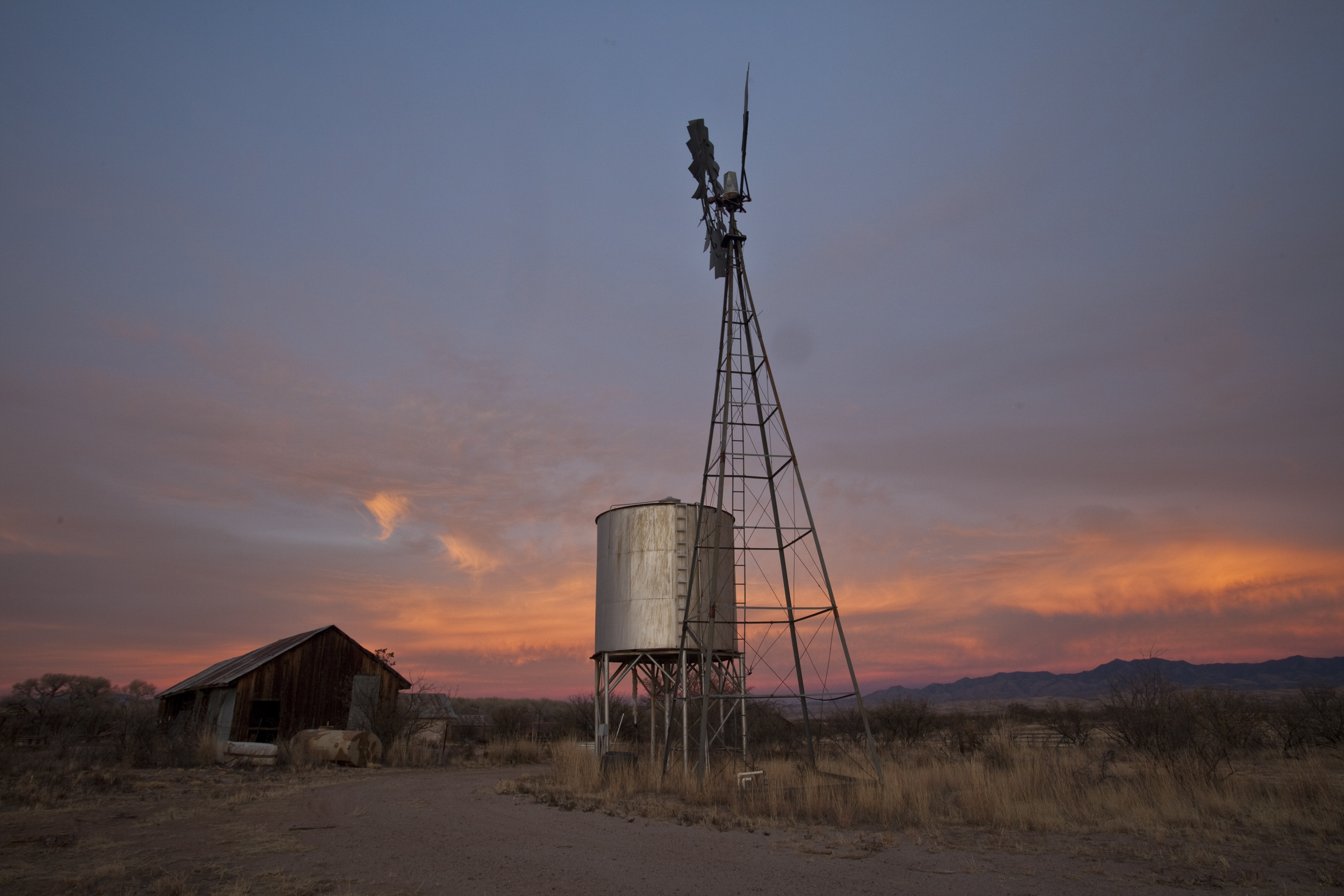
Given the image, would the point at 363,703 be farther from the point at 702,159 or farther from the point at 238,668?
the point at 702,159

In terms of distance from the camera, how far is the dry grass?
11.7 meters

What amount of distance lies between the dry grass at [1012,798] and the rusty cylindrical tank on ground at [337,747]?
34.7 ft

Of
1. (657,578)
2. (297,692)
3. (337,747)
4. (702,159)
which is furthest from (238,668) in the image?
(702,159)

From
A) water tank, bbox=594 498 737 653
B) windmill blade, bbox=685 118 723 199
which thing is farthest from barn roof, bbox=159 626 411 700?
windmill blade, bbox=685 118 723 199

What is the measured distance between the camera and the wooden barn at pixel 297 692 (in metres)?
29.0

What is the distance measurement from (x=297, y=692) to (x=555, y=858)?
80.8 ft

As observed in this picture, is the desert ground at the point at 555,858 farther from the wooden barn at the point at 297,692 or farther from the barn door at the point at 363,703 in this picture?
the barn door at the point at 363,703

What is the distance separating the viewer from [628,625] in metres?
20.7

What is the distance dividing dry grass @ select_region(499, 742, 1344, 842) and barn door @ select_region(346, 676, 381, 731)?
1615cm

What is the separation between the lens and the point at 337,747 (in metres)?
25.6

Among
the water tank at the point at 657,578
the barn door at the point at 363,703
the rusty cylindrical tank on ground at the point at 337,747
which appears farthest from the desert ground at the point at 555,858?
the barn door at the point at 363,703

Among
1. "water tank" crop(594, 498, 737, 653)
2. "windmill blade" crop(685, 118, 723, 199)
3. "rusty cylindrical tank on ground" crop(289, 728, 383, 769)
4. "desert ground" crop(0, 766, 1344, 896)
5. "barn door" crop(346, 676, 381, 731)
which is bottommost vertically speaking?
"desert ground" crop(0, 766, 1344, 896)

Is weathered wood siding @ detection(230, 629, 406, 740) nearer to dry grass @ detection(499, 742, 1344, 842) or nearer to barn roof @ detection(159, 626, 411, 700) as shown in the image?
barn roof @ detection(159, 626, 411, 700)

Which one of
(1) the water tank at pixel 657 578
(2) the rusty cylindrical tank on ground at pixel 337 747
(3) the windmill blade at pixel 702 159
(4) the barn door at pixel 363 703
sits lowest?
(2) the rusty cylindrical tank on ground at pixel 337 747
